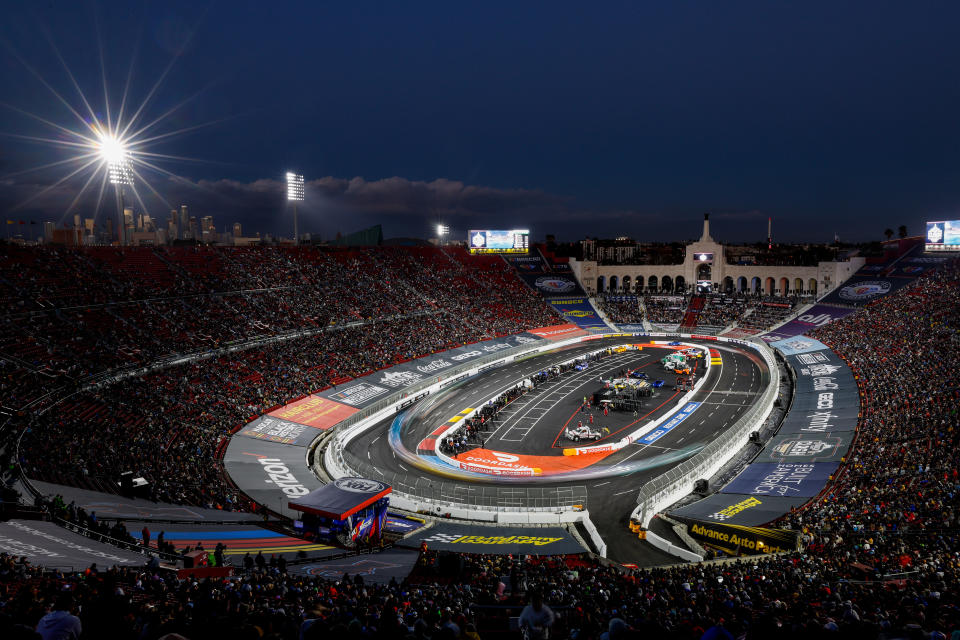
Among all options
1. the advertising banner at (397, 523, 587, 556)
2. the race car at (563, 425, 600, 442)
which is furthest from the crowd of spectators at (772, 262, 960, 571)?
the race car at (563, 425, 600, 442)

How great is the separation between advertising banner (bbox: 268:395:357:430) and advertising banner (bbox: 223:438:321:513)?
4055 millimetres

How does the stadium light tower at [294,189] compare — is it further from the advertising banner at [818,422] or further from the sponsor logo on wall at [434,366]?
the advertising banner at [818,422]

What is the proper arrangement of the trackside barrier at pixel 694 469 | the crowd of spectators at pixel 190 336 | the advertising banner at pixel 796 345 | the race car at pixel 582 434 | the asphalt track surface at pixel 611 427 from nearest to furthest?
the trackside barrier at pixel 694 469 < the crowd of spectators at pixel 190 336 < the asphalt track surface at pixel 611 427 < the race car at pixel 582 434 < the advertising banner at pixel 796 345

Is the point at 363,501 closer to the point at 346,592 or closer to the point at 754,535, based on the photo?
the point at 346,592

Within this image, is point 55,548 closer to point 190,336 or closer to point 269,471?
point 269,471

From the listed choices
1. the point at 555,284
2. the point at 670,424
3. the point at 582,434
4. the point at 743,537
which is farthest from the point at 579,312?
the point at 743,537

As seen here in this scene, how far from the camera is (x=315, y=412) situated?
39969 mm

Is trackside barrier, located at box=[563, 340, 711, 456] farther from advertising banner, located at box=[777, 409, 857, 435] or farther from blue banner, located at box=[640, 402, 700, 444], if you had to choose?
advertising banner, located at box=[777, 409, 857, 435]

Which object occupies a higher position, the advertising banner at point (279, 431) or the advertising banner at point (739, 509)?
the advertising banner at point (279, 431)

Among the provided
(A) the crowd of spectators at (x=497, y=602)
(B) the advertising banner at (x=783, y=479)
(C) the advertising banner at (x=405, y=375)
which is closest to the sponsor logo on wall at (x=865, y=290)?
(C) the advertising banner at (x=405, y=375)

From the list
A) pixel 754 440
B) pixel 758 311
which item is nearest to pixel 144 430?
pixel 754 440

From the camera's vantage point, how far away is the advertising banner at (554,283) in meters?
88.5

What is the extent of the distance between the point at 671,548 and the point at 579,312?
61.7m

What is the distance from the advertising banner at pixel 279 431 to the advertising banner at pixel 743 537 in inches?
901
